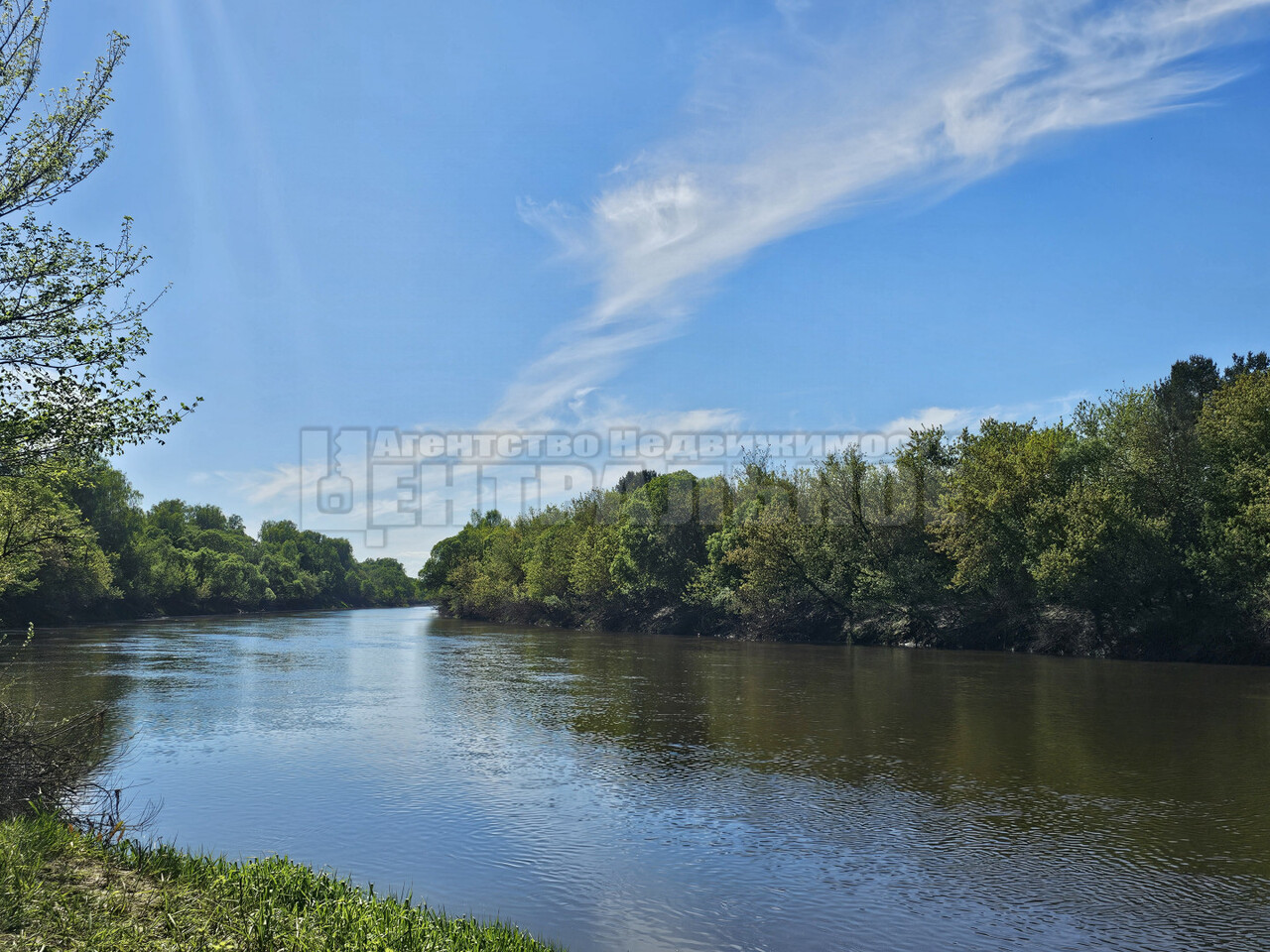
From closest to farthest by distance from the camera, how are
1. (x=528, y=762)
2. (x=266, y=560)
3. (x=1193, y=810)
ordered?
1. (x=1193, y=810)
2. (x=528, y=762)
3. (x=266, y=560)

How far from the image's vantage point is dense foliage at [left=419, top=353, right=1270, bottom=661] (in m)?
44.6

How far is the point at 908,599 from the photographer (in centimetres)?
6000

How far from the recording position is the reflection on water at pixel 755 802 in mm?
10234

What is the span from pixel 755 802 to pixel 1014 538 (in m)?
43.9

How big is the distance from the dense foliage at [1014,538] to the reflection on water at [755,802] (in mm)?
13792

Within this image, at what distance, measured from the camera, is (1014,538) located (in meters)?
53.4

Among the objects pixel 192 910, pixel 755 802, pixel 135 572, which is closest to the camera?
pixel 192 910

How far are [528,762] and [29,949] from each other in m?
12.6

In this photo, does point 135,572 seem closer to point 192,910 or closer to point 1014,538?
point 1014,538

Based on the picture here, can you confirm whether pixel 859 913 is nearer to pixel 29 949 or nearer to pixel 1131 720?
pixel 29 949

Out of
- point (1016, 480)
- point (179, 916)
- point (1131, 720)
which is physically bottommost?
point (1131, 720)

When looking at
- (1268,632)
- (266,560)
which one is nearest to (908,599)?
(1268,632)

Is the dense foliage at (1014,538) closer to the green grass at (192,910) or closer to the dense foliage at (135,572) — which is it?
the green grass at (192,910)

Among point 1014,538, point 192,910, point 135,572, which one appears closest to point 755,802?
point 192,910
